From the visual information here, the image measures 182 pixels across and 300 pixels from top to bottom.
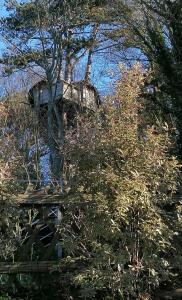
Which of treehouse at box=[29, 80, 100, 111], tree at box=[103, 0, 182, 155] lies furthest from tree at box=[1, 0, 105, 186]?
tree at box=[103, 0, 182, 155]

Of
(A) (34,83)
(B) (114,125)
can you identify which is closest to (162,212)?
(B) (114,125)

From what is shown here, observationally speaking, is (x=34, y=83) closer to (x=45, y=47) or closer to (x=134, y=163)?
(x=45, y=47)

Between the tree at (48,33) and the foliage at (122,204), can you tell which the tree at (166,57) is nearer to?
the foliage at (122,204)

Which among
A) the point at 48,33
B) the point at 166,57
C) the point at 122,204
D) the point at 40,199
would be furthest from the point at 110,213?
the point at 48,33

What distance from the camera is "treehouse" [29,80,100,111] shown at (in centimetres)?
2136

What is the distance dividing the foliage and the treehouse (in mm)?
13905

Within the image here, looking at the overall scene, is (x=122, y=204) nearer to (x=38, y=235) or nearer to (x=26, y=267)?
(x=26, y=267)

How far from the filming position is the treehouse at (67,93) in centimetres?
2136

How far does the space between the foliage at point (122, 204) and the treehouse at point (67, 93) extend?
45.6 feet

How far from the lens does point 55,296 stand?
7.65 metres

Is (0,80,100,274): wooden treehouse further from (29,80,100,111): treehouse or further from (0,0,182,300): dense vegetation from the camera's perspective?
(29,80,100,111): treehouse

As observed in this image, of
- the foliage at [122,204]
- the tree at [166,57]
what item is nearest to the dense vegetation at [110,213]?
the foliage at [122,204]

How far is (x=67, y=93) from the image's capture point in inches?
867

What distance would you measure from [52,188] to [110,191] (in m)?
2.20
